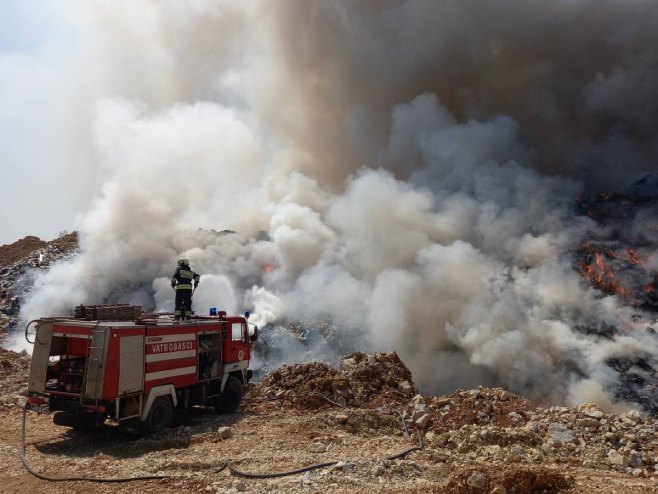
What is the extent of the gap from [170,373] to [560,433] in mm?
7484

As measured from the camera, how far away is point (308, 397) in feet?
38.5

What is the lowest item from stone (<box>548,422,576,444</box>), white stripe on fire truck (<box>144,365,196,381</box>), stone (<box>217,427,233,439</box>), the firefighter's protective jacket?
stone (<box>548,422,576,444</box>)

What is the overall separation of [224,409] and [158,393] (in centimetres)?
258

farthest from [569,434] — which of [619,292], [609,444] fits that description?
[619,292]

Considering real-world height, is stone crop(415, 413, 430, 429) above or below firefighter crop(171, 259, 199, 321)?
below

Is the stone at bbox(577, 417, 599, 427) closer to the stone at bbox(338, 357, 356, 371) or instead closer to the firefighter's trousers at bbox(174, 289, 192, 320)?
the stone at bbox(338, 357, 356, 371)

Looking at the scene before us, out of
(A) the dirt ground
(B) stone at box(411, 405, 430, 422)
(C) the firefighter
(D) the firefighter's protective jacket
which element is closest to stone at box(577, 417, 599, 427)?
(A) the dirt ground

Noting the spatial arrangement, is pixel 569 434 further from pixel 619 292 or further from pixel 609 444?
pixel 619 292

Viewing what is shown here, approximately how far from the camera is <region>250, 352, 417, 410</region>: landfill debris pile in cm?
1176

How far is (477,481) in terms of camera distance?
17.4 ft

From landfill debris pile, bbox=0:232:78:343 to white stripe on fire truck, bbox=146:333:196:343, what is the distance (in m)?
18.1

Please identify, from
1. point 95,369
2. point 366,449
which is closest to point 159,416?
point 95,369

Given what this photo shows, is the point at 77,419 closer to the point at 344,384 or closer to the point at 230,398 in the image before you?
the point at 230,398

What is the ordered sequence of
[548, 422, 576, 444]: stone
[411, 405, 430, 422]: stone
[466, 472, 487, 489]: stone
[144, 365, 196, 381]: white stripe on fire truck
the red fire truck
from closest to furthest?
1. [466, 472, 487, 489]: stone
2. [548, 422, 576, 444]: stone
3. the red fire truck
4. [144, 365, 196, 381]: white stripe on fire truck
5. [411, 405, 430, 422]: stone
